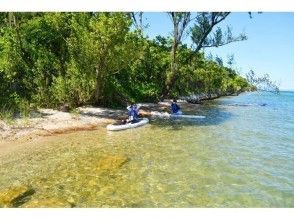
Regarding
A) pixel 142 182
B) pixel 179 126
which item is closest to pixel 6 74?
pixel 179 126

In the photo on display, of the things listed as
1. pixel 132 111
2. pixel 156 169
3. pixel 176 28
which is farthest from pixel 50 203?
pixel 176 28

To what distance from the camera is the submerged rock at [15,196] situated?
1138 cm

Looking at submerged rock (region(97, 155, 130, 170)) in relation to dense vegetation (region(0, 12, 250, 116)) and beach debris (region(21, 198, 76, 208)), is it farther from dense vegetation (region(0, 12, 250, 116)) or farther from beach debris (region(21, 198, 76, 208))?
dense vegetation (region(0, 12, 250, 116))

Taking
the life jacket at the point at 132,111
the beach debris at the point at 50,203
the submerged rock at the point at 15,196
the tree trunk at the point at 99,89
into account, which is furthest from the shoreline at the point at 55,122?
the beach debris at the point at 50,203

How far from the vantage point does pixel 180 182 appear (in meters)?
13.5

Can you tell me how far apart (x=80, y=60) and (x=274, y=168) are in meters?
15.5

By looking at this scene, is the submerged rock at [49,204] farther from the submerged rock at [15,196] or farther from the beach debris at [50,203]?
the submerged rock at [15,196]

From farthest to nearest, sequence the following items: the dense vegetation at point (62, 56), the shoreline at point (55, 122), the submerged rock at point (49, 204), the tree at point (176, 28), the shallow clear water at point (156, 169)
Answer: the tree at point (176, 28) < the dense vegetation at point (62, 56) < the shoreline at point (55, 122) < the shallow clear water at point (156, 169) < the submerged rock at point (49, 204)

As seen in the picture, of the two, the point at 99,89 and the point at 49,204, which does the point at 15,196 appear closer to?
the point at 49,204

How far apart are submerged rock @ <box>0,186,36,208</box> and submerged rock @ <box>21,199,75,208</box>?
322 mm

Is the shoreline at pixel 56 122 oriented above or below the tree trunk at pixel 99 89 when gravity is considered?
below

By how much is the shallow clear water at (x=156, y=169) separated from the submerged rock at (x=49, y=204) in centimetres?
35

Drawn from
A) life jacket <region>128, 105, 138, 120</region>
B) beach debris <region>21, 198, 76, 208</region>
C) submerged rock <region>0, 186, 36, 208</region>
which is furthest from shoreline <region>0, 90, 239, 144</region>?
beach debris <region>21, 198, 76, 208</region>

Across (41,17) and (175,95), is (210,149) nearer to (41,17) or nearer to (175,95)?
(41,17)
